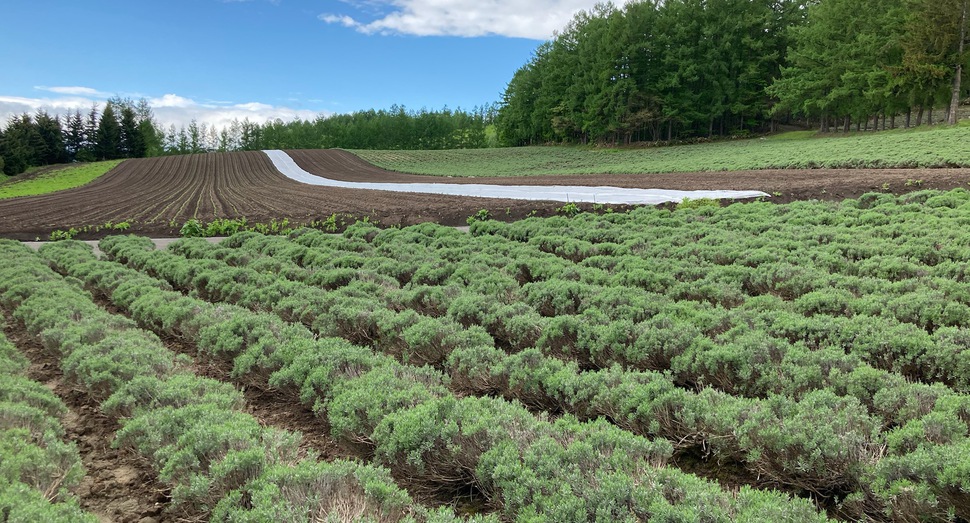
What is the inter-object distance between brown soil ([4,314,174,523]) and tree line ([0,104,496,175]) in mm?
68210

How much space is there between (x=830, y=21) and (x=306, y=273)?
5803 centimetres

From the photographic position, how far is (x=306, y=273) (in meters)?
10.8

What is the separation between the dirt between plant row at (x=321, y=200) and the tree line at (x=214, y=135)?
103 ft

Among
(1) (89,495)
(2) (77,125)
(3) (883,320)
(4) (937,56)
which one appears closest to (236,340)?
(1) (89,495)

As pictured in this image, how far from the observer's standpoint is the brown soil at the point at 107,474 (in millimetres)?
4340

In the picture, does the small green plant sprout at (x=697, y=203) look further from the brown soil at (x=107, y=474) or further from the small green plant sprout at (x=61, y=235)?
the small green plant sprout at (x=61, y=235)

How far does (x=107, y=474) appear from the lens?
4852 millimetres

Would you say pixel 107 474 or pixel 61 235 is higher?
pixel 61 235

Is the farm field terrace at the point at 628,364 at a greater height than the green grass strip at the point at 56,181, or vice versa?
the green grass strip at the point at 56,181

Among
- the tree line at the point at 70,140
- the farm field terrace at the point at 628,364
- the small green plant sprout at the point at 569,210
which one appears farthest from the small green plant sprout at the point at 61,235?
the tree line at the point at 70,140

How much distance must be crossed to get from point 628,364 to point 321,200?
77.4 feet

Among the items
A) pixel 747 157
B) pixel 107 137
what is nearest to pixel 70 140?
pixel 107 137

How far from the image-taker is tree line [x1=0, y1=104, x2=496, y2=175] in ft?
215

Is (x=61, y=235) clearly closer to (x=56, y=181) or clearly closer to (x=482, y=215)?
(x=482, y=215)
